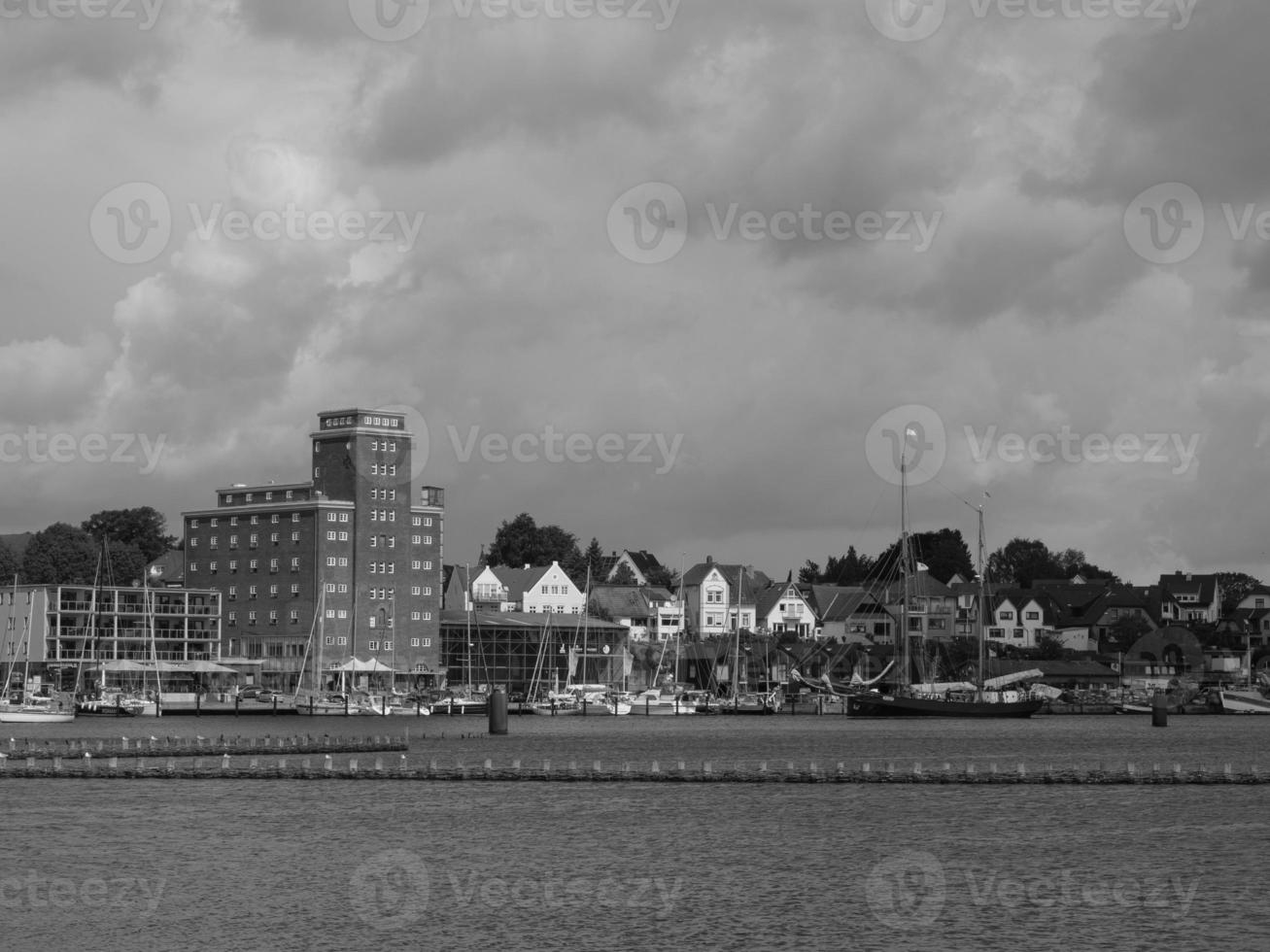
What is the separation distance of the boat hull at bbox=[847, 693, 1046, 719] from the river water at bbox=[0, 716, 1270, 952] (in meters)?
86.4

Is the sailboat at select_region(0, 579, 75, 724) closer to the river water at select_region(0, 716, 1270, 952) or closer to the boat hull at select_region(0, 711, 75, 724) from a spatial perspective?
the boat hull at select_region(0, 711, 75, 724)

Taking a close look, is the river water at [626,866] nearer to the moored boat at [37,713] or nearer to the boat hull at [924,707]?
the moored boat at [37,713]

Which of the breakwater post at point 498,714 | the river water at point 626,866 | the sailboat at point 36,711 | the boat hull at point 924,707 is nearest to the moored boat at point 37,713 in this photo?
the sailboat at point 36,711

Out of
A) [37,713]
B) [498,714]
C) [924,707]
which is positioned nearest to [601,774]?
[498,714]

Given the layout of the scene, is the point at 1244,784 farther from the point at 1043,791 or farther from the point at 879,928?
the point at 879,928

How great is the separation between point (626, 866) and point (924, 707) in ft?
423

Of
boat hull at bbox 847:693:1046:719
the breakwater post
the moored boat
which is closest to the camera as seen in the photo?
the breakwater post

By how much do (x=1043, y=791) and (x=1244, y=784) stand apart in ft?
35.2

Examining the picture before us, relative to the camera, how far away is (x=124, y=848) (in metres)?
61.3

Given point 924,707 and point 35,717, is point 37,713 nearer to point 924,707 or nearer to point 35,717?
point 35,717

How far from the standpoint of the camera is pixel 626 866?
193ft

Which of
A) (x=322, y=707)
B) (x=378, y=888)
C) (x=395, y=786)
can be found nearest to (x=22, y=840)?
(x=378, y=888)

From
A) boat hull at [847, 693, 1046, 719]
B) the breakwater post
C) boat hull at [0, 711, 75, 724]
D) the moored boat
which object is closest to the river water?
the breakwater post

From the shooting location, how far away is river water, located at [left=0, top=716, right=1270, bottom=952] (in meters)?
46.2
